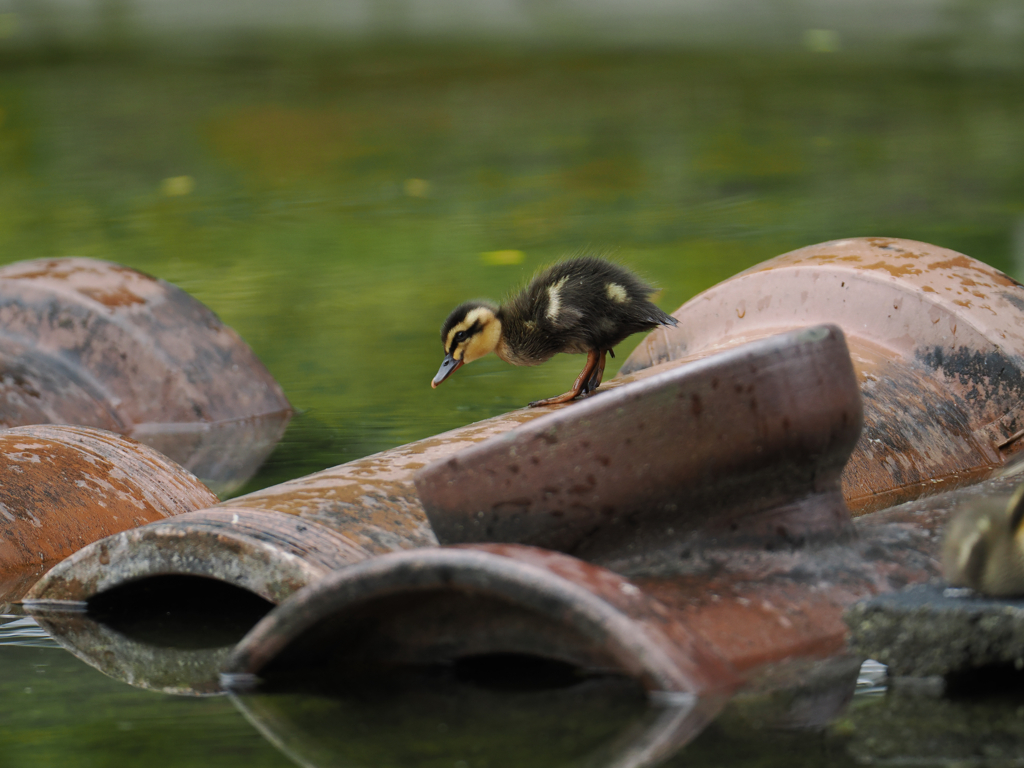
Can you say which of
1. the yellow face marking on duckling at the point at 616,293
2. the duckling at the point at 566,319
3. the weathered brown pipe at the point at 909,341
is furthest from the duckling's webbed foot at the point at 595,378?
the weathered brown pipe at the point at 909,341

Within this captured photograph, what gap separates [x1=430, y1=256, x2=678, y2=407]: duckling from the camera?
4.07 meters

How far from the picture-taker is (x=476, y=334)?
14.2 feet

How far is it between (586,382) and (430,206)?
5173 mm

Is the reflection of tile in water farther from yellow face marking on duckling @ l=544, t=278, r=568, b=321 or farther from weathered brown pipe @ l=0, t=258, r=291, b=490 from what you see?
weathered brown pipe @ l=0, t=258, r=291, b=490

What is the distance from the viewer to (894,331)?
4770 mm

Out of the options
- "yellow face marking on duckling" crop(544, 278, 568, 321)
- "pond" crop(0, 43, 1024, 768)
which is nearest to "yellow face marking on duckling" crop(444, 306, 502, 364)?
"yellow face marking on duckling" crop(544, 278, 568, 321)

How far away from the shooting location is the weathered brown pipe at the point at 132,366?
536 cm

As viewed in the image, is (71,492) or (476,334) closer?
(71,492)

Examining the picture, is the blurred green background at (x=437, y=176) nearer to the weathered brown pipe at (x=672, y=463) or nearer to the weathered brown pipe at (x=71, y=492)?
the weathered brown pipe at (x=71, y=492)

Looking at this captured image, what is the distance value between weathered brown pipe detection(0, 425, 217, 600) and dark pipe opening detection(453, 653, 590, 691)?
1.26 metres

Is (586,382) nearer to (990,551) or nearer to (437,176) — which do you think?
(990,551)

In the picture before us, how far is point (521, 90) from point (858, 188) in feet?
12.3

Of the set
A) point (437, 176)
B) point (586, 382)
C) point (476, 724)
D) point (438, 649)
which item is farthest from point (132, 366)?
point (437, 176)

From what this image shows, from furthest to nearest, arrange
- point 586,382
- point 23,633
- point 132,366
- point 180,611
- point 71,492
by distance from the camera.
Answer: point 132,366 < point 586,382 < point 71,492 < point 180,611 < point 23,633
